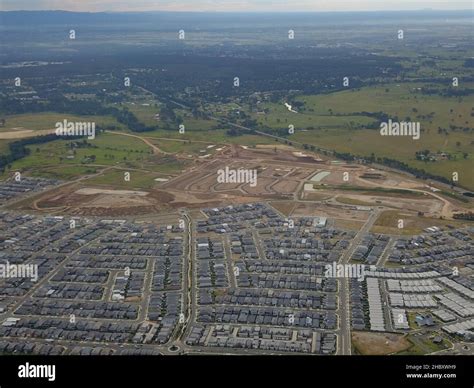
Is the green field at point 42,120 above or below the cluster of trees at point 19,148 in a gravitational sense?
above

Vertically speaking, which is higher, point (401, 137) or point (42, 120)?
point (42, 120)

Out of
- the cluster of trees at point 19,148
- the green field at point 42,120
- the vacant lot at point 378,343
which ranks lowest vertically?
the vacant lot at point 378,343

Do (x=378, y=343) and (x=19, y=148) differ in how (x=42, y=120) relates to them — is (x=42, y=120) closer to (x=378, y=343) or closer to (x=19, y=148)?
(x=19, y=148)

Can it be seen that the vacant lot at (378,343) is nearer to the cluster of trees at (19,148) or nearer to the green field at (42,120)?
the cluster of trees at (19,148)

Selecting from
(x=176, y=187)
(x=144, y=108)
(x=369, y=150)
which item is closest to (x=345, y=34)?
(x=144, y=108)

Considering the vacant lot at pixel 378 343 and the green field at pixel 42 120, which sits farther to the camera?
the green field at pixel 42 120

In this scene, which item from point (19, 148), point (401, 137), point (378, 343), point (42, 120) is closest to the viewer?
point (378, 343)

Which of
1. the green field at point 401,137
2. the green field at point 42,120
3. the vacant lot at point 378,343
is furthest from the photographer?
the green field at point 42,120

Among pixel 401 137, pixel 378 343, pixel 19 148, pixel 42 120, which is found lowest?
pixel 378 343

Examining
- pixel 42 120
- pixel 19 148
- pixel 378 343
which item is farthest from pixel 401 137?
pixel 42 120

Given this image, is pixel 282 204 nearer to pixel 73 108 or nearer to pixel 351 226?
pixel 351 226

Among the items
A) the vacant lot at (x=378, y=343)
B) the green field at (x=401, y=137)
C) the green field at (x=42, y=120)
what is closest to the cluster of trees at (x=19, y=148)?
the green field at (x=42, y=120)
